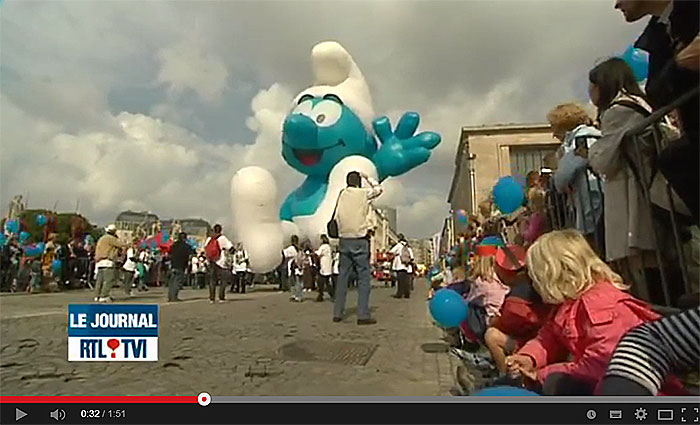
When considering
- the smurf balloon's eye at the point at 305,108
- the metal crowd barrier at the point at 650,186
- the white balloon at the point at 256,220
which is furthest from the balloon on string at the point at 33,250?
the metal crowd barrier at the point at 650,186

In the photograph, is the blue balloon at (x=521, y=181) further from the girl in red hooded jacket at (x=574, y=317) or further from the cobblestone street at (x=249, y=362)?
the girl in red hooded jacket at (x=574, y=317)

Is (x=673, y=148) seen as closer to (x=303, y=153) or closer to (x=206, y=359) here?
(x=206, y=359)

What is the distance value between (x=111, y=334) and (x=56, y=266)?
9700mm

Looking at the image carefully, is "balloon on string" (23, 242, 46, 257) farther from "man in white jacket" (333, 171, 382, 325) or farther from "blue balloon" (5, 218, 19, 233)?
"man in white jacket" (333, 171, 382, 325)

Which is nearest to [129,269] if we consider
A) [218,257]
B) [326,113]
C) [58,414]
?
[218,257]

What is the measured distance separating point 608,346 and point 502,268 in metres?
1.22

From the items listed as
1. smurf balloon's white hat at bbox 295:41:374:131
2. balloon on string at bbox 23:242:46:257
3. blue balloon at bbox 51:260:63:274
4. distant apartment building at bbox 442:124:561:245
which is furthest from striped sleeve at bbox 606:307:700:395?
distant apartment building at bbox 442:124:561:245

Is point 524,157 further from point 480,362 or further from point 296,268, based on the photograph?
point 480,362

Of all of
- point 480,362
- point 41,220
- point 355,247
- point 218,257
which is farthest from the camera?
point 41,220

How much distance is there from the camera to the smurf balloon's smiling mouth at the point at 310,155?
37.1ft

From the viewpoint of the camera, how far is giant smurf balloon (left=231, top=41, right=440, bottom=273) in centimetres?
1079

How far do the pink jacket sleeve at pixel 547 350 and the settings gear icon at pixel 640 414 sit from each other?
0.46m

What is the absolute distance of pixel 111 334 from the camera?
2086mm

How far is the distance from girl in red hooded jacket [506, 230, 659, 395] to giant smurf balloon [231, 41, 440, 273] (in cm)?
902
